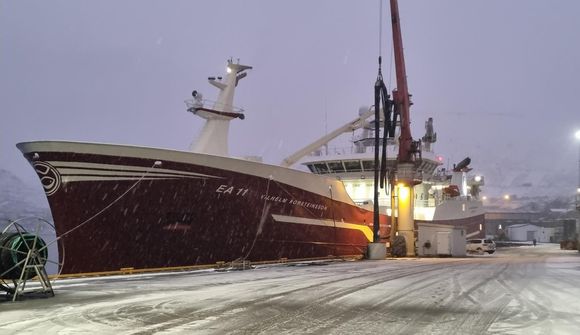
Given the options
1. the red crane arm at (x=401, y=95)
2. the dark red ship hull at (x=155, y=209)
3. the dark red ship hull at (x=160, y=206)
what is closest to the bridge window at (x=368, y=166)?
the red crane arm at (x=401, y=95)

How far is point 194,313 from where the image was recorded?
24.0ft

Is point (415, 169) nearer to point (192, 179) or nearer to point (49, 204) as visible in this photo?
point (192, 179)

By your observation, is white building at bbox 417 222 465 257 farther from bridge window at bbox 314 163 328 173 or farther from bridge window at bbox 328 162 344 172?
bridge window at bbox 314 163 328 173

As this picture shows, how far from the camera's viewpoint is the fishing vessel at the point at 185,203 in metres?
14.3

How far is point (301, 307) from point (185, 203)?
8.54 metres

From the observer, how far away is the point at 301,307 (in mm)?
7867

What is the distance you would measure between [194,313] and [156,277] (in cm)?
617

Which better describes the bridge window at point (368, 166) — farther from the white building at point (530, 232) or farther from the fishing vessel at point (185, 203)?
the white building at point (530, 232)

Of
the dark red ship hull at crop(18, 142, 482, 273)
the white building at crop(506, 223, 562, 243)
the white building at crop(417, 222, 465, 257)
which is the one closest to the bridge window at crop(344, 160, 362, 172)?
the white building at crop(417, 222, 465, 257)

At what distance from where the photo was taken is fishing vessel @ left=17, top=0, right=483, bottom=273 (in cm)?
1430

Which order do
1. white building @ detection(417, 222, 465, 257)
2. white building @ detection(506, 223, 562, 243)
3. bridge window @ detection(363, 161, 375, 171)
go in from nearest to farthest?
white building @ detection(417, 222, 465, 257), bridge window @ detection(363, 161, 375, 171), white building @ detection(506, 223, 562, 243)

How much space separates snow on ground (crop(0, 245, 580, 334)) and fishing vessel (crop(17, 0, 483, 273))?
2544 mm

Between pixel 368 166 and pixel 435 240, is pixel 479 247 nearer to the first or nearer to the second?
pixel 435 240

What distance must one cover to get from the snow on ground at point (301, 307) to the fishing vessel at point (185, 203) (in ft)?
8.35
